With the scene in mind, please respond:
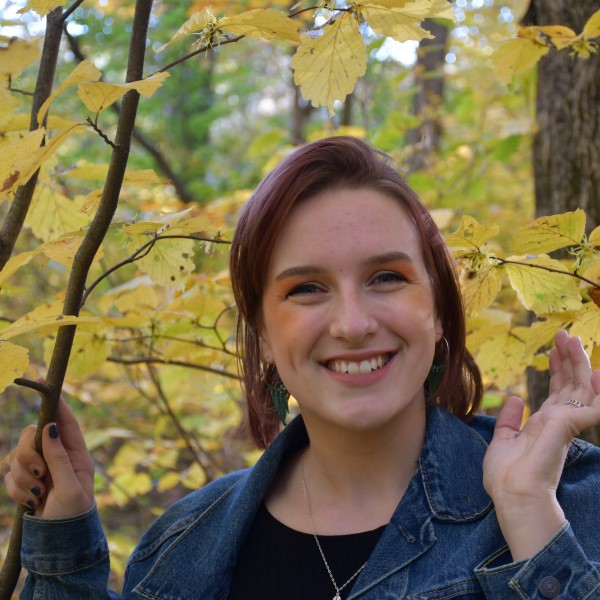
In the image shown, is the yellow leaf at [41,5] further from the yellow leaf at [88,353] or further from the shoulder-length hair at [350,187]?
the yellow leaf at [88,353]

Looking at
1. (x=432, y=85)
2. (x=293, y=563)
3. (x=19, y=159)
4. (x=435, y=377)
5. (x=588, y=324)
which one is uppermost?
(x=432, y=85)

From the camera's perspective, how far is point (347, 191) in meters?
1.52

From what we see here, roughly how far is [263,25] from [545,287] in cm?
69

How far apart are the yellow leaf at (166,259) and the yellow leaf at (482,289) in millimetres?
564

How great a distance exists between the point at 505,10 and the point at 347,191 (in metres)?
4.26

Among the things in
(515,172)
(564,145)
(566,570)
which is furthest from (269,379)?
(515,172)

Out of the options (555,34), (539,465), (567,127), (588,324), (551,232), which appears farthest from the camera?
(567,127)

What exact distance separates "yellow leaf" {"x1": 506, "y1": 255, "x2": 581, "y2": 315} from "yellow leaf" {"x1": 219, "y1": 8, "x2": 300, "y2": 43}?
2.01 ft

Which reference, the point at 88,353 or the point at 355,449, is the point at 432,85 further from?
the point at 355,449

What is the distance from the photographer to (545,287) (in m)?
1.47

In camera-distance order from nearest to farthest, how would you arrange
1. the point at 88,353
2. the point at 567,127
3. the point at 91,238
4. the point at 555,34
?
the point at 91,238 < the point at 555,34 < the point at 88,353 < the point at 567,127

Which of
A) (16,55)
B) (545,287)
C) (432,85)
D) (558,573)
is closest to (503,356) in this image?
(545,287)

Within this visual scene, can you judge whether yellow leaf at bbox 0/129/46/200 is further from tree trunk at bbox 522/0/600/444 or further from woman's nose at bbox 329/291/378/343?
tree trunk at bbox 522/0/600/444

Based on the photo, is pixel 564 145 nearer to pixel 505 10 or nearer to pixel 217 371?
pixel 217 371
